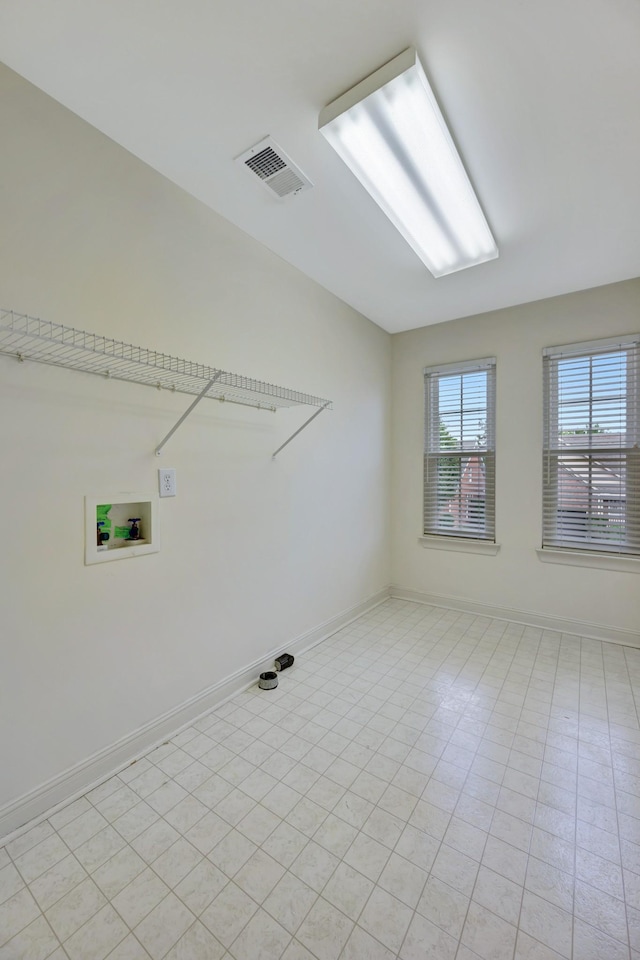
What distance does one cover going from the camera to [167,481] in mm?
1802

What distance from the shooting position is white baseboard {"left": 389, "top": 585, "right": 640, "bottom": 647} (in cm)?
279

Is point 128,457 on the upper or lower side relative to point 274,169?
lower

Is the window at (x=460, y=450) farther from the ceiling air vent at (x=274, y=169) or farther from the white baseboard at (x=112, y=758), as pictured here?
the ceiling air vent at (x=274, y=169)

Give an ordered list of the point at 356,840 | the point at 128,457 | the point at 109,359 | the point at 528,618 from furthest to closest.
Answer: the point at 528,618 < the point at 128,457 < the point at 109,359 < the point at 356,840

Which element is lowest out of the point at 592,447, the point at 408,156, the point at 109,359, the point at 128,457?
the point at 128,457

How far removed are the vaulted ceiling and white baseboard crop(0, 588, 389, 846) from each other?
243 cm

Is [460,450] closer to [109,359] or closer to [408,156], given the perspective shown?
[408,156]

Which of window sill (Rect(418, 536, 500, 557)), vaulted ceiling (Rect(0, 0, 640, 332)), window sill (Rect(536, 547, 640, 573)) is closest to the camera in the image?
vaulted ceiling (Rect(0, 0, 640, 332))

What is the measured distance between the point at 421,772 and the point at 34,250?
8.05ft

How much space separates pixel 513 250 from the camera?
2.33 m

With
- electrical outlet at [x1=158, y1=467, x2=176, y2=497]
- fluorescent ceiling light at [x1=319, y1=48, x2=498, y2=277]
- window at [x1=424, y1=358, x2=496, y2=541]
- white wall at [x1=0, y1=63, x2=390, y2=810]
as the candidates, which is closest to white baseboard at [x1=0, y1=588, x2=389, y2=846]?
white wall at [x1=0, y1=63, x2=390, y2=810]

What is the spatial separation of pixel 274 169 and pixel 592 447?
8.98ft

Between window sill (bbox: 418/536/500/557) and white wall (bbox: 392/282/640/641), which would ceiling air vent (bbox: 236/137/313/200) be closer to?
white wall (bbox: 392/282/640/641)

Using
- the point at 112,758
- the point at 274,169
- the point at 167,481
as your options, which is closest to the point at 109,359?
the point at 167,481
